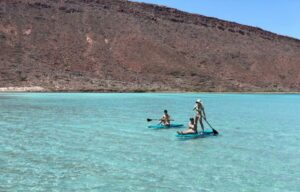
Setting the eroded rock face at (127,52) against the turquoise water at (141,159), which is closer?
the turquoise water at (141,159)

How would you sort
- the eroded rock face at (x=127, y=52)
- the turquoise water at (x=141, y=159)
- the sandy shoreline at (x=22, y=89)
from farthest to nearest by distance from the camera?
the eroded rock face at (x=127, y=52), the sandy shoreline at (x=22, y=89), the turquoise water at (x=141, y=159)

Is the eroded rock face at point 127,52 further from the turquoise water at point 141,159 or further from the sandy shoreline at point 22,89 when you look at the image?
the turquoise water at point 141,159

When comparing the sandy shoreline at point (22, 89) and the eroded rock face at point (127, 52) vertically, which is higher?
the eroded rock face at point (127, 52)

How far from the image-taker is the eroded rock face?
294ft

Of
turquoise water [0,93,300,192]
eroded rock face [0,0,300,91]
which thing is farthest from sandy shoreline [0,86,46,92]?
turquoise water [0,93,300,192]

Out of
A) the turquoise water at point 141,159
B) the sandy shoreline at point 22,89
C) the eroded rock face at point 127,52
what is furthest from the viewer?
the eroded rock face at point 127,52

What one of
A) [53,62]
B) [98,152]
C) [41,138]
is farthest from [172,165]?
[53,62]

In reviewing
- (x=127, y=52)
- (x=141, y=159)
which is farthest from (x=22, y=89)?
(x=141, y=159)

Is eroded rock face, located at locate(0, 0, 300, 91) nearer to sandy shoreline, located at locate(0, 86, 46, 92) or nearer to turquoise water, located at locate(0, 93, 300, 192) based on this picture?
sandy shoreline, located at locate(0, 86, 46, 92)

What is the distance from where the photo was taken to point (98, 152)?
64.1 ft

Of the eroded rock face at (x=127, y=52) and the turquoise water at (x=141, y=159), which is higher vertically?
the eroded rock face at (x=127, y=52)

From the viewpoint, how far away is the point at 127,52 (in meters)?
102

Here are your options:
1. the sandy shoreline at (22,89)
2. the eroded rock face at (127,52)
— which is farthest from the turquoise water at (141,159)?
the eroded rock face at (127,52)

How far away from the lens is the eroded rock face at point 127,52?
8969 cm
